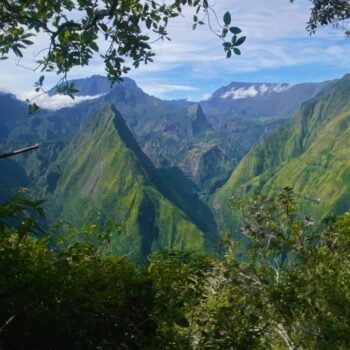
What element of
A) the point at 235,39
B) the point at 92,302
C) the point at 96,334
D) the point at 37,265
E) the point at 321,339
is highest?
the point at 235,39

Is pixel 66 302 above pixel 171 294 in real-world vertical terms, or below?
above

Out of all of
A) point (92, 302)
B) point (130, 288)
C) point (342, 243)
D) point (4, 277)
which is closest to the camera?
point (4, 277)

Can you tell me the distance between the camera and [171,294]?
7.93 metres

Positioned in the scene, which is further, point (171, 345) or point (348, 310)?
point (348, 310)

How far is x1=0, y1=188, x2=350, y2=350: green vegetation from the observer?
6.78 meters

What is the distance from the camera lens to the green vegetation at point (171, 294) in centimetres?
678

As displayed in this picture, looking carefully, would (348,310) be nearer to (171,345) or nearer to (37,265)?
(171,345)

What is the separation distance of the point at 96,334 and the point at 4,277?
172 centimetres

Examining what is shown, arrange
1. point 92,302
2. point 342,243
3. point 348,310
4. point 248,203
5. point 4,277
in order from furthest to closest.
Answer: point 248,203
point 342,243
point 348,310
point 92,302
point 4,277

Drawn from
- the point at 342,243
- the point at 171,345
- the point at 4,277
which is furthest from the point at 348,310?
the point at 4,277

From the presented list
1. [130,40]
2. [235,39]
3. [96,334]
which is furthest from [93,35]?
[96,334]

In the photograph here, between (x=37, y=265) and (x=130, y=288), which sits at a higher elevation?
(x=37, y=265)

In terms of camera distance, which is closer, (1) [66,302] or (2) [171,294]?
(1) [66,302]

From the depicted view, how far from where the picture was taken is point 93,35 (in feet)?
Answer: 26.4
